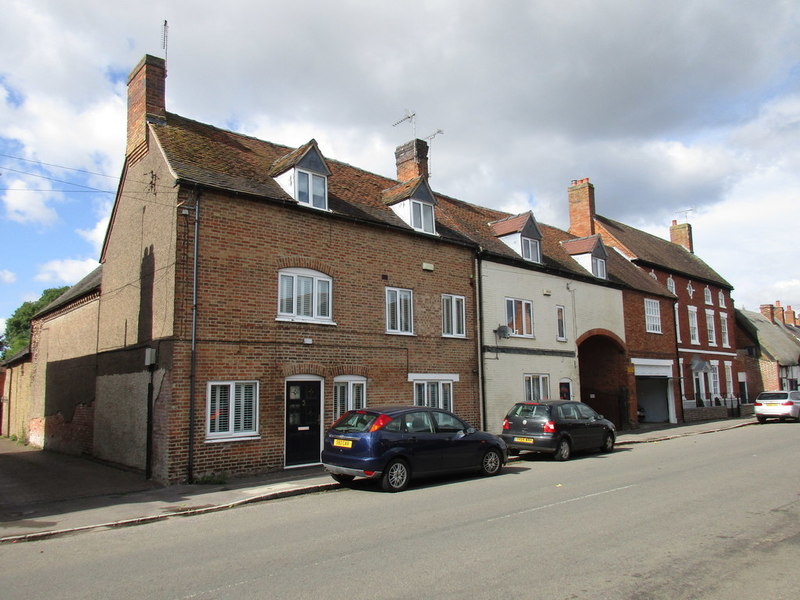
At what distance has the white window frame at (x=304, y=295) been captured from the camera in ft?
46.6

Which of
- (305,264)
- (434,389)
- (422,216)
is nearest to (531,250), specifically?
(422,216)

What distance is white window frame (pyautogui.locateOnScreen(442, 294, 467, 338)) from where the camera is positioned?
18.3 meters

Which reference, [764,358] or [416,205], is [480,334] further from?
[764,358]

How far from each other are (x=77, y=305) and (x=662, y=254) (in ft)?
98.6

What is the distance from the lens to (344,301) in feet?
50.5

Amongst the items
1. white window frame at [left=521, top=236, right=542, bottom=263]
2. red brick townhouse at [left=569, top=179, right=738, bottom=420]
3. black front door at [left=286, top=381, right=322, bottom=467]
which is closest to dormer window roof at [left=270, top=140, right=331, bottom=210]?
black front door at [left=286, top=381, right=322, bottom=467]

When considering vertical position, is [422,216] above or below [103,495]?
above

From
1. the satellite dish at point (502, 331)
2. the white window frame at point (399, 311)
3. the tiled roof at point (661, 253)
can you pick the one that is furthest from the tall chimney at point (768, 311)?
the white window frame at point (399, 311)

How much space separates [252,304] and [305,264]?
1.82 m

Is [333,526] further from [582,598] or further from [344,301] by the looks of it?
[344,301]

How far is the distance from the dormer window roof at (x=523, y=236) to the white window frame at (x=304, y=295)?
924cm

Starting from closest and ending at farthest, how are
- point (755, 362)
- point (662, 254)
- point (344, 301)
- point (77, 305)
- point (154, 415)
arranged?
point (154, 415)
point (344, 301)
point (77, 305)
point (662, 254)
point (755, 362)

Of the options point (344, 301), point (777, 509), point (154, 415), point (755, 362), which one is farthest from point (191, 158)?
point (755, 362)

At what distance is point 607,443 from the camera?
17.1 metres
